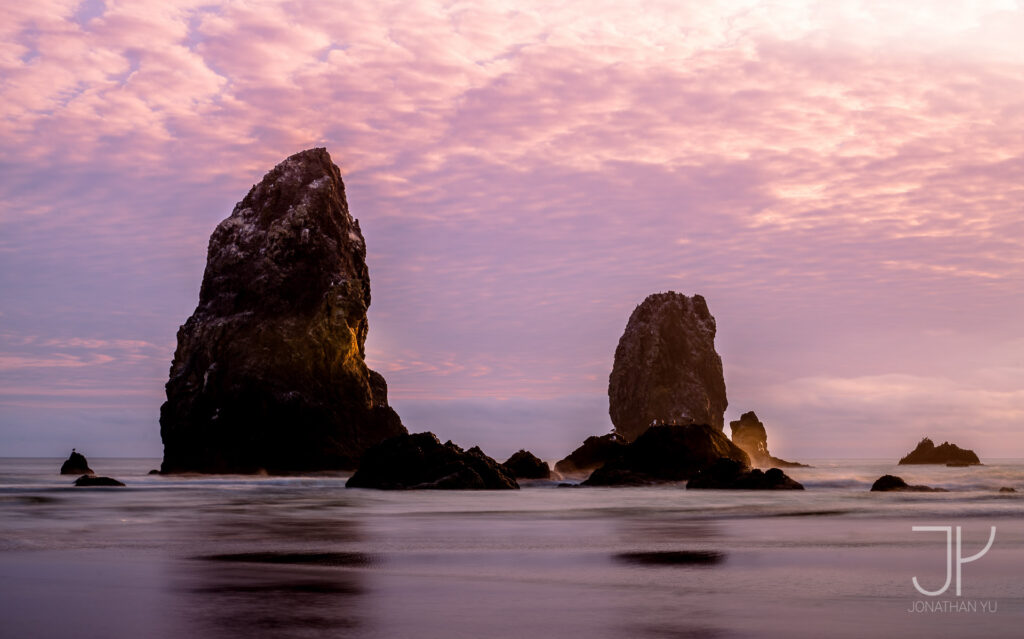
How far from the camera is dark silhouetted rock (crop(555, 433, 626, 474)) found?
10088 cm

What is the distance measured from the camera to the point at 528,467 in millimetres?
86375

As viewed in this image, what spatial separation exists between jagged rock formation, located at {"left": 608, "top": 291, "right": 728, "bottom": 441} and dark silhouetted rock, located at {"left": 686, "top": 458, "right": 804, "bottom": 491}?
99.2 metres

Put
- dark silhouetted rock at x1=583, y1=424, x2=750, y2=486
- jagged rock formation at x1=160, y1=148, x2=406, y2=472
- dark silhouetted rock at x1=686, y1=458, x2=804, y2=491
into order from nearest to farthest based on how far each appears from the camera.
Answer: dark silhouetted rock at x1=686, y1=458, x2=804, y2=491, dark silhouetted rock at x1=583, y1=424, x2=750, y2=486, jagged rock formation at x1=160, y1=148, x2=406, y2=472

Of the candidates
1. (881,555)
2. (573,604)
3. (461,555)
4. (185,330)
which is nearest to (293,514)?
(461,555)

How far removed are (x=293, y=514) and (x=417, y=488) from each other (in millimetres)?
26465

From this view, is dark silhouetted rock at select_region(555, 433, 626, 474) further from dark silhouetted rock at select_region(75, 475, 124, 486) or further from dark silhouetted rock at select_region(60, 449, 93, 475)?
dark silhouetted rock at select_region(60, 449, 93, 475)

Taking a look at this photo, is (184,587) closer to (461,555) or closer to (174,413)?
(461,555)

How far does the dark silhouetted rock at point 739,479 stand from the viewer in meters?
70.4

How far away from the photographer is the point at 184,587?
1700 centimetres

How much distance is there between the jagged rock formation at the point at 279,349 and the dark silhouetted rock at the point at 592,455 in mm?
20208

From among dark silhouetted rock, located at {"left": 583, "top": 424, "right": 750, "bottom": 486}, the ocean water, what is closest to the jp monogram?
the ocean water

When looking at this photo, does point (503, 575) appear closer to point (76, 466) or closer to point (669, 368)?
point (76, 466)

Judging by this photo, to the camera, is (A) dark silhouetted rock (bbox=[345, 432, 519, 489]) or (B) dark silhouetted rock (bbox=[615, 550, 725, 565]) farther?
(A) dark silhouetted rock (bbox=[345, 432, 519, 489])

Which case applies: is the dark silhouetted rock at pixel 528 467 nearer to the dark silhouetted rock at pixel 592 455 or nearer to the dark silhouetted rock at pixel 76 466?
the dark silhouetted rock at pixel 592 455
